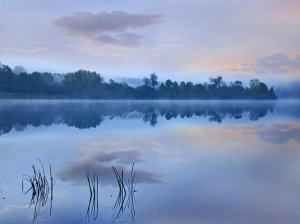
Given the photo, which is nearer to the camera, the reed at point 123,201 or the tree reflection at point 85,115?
the reed at point 123,201

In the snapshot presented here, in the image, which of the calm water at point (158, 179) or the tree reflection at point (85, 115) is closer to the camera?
the calm water at point (158, 179)

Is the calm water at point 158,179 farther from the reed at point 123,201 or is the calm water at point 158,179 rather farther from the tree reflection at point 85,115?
the tree reflection at point 85,115

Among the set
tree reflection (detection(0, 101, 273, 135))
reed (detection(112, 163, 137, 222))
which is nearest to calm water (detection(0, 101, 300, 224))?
reed (detection(112, 163, 137, 222))

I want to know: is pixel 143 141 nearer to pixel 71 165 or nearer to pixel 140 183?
pixel 71 165

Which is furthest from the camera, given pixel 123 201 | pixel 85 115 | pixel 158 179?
pixel 85 115

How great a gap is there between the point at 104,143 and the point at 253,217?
13480 millimetres

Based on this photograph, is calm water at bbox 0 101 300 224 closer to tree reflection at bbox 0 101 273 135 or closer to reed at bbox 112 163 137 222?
reed at bbox 112 163 137 222

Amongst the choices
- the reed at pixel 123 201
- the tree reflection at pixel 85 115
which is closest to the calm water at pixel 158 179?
the reed at pixel 123 201

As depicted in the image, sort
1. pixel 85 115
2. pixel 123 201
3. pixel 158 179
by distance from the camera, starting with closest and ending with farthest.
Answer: pixel 123 201, pixel 158 179, pixel 85 115

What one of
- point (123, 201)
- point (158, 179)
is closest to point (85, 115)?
point (158, 179)

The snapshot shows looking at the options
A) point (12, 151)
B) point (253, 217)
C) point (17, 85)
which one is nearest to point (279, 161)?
point (253, 217)

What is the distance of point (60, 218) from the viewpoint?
8.18 m

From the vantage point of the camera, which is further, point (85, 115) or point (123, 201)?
point (85, 115)

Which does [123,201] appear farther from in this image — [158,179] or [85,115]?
[85,115]
